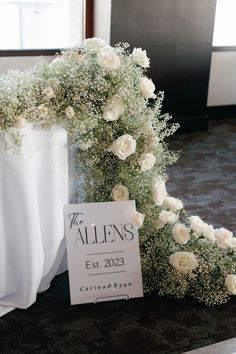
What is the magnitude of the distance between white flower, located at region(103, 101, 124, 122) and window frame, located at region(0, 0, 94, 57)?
112 inches

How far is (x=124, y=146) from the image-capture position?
2195 mm

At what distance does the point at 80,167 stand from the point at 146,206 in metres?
0.38

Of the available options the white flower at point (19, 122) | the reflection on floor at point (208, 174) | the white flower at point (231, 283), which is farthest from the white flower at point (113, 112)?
the reflection on floor at point (208, 174)

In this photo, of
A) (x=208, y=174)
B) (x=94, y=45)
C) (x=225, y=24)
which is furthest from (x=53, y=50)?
(x=94, y=45)

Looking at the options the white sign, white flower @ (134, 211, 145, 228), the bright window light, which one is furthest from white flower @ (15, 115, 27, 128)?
the bright window light

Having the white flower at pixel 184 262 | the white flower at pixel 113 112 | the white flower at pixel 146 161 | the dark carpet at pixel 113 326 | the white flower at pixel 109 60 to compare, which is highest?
the white flower at pixel 109 60

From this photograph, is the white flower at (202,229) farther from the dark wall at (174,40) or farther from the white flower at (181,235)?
the dark wall at (174,40)

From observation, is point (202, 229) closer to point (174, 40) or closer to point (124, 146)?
point (124, 146)

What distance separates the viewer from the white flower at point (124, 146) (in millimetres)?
2186

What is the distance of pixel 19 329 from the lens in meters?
2.19

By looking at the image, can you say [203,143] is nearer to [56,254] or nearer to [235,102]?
[235,102]

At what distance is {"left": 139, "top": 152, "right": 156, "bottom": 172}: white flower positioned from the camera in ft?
7.45

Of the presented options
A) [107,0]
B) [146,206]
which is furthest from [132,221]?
[107,0]

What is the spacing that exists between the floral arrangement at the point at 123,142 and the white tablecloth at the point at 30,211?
0.09 metres
